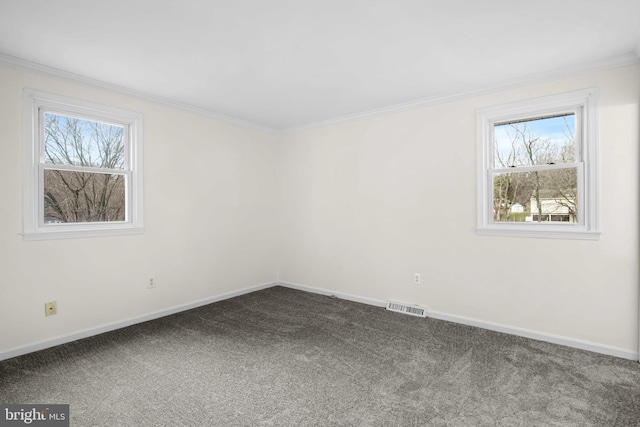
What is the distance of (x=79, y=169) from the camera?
10.4ft

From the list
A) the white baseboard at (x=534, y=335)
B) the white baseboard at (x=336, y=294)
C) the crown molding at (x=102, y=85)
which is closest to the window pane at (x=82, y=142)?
the crown molding at (x=102, y=85)

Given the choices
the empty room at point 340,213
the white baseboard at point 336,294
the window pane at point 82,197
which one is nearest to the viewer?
the empty room at point 340,213

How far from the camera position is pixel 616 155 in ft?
9.01

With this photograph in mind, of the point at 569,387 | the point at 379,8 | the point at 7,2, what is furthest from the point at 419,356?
the point at 7,2

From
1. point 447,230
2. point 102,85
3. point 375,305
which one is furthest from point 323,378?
point 102,85

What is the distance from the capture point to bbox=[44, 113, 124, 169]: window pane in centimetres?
305

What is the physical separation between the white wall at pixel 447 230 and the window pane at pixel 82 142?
7.56 ft

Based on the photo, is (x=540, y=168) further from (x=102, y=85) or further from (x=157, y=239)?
(x=102, y=85)

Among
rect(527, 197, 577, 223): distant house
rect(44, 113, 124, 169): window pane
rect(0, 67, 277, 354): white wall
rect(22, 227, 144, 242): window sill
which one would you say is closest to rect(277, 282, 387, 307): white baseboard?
rect(0, 67, 277, 354): white wall

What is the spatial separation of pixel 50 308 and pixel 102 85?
83.2 inches

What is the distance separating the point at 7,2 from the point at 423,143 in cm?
354

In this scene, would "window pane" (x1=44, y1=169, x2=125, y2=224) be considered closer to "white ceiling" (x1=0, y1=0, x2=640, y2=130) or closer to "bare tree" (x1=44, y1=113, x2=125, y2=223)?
"bare tree" (x1=44, y1=113, x2=125, y2=223)

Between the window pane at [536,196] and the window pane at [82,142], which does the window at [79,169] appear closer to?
the window pane at [82,142]

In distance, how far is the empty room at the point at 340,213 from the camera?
7.02ft
